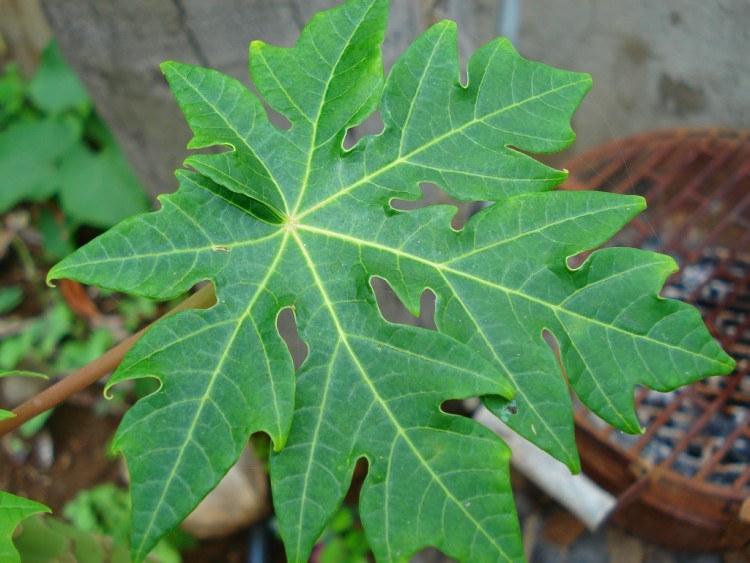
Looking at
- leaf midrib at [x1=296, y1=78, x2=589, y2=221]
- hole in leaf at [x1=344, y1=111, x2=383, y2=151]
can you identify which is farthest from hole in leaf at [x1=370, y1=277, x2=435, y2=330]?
leaf midrib at [x1=296, y1=78, x2=589, y2=221]

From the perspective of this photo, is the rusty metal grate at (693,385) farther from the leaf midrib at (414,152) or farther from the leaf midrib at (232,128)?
the leaf midrib at (232,128)

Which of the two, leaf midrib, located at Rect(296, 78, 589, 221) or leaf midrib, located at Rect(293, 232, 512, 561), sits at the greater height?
leaf midrib, located at Rect(296, 78, 589, 221)

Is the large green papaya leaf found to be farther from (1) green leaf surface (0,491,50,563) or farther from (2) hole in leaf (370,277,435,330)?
(2) hole in leaf (370,277,435,330)

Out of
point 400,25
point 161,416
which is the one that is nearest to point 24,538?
point 161,416

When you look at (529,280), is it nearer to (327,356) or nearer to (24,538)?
(327,356)

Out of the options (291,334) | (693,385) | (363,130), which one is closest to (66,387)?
(363,130)

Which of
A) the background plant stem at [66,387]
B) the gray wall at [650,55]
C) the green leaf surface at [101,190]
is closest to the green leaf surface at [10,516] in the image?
the background plant stem at [66,387]
